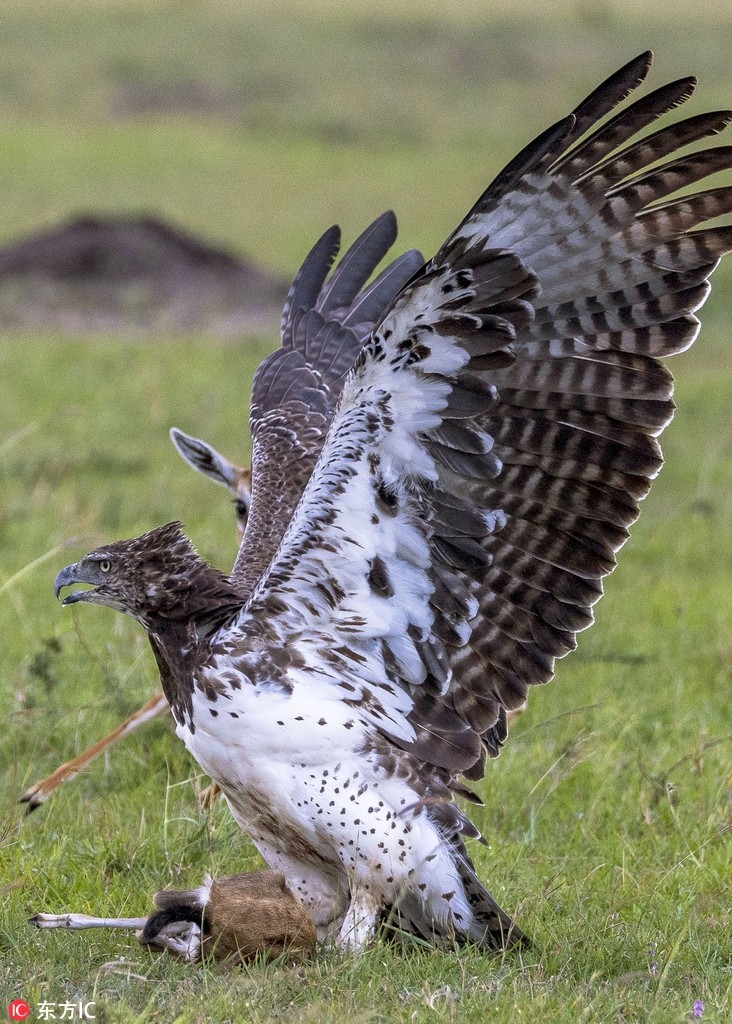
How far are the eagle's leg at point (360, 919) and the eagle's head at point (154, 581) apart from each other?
0.92 meters

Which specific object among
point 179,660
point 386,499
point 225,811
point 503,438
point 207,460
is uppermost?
point 503,438

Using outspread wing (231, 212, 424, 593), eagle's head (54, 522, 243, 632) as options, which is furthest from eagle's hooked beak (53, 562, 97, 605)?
outspread wing (231, 212, 424, 593)

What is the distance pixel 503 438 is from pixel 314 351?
217 cm

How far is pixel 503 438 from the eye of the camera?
4.10 meters

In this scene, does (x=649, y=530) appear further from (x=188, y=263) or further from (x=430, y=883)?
(x=188, y=263)

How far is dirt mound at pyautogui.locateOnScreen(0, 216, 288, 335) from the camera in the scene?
691 inches

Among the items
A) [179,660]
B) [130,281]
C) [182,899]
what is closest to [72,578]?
[179,660]

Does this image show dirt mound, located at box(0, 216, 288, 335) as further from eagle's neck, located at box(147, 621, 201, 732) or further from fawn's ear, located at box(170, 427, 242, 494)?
eagle's neck, located at box(147, 621, 201, 732)

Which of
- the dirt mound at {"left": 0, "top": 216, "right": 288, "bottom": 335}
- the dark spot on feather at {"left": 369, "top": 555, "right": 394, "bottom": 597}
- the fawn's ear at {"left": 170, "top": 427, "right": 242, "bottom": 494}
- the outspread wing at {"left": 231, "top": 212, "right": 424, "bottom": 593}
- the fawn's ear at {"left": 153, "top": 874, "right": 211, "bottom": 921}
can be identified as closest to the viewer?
the fawn's ear at {"left": 153, "top": 874, "right": 211, "bottom": 921}

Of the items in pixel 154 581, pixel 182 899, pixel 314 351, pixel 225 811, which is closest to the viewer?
pixel 182 899

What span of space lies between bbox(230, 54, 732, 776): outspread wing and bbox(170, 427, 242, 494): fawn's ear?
156cm

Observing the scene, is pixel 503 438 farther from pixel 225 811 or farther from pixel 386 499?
pixel 225 811

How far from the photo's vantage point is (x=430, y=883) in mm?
4250

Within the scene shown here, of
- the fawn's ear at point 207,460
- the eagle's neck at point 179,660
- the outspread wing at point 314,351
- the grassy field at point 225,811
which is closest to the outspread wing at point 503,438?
the eagle's neck at point 179,660
